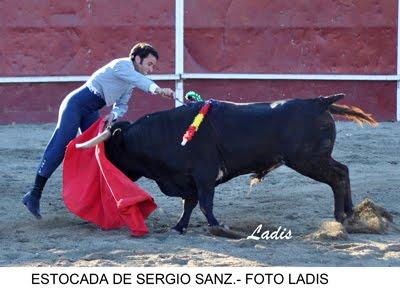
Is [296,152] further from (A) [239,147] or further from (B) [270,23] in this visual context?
(B) [270,23]

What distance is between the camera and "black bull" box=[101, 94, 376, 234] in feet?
19.0

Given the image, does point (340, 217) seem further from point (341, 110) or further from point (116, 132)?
point (116, 132)

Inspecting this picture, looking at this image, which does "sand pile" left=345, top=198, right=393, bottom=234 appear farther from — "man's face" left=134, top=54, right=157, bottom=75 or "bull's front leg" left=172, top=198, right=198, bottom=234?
"man's face" left=134, top=54, right=157, bottom=75

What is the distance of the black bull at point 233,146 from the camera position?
5801 mm

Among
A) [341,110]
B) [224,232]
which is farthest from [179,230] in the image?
[341,110]

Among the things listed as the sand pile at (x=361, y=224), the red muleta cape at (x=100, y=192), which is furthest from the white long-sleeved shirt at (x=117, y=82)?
the sand pile at (x=361, y=224)

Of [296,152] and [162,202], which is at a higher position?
[296,152]

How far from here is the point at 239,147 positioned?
5.84 m

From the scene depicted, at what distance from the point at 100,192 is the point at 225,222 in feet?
2.32

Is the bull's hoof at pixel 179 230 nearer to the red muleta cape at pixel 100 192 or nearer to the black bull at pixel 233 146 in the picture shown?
the black bull at pixel 233 146

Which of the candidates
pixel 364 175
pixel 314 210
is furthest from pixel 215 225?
pixel 364 175

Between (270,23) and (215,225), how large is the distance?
4.71m

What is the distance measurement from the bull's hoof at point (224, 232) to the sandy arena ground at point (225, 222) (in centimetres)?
4

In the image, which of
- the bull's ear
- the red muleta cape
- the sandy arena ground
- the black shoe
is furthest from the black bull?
the black shoe
